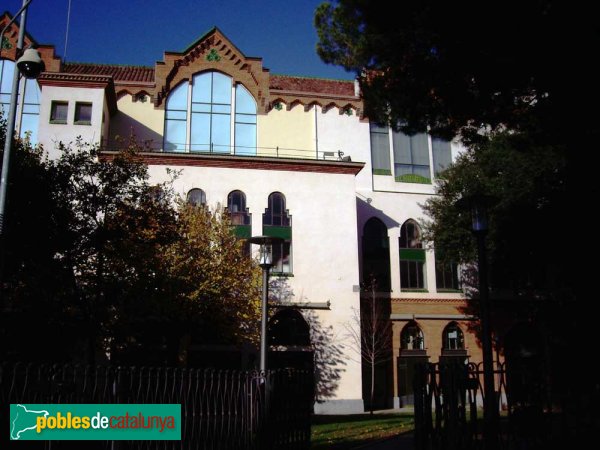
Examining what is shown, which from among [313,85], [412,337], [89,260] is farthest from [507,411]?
[313,85]

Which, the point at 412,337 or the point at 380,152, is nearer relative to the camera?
the point at 412,337

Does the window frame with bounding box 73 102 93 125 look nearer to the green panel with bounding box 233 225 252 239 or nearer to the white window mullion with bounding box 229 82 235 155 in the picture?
the white window mullion with bounding box 229 82 235 155

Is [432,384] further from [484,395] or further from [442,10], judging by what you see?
[442,10]

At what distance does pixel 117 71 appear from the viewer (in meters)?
31.6

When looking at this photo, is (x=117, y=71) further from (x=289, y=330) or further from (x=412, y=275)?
(x=412, y=275)

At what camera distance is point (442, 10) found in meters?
9.92

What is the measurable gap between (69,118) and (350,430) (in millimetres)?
18206

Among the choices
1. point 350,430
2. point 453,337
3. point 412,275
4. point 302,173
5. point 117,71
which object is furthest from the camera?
point 117,71

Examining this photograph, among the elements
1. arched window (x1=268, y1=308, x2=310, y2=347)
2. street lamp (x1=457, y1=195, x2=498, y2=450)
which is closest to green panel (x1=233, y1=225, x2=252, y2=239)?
arched window (x1=268, y1=308, x2=310, y2=347)

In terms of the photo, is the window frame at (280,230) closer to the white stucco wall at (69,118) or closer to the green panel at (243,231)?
the green panel at (243,231)

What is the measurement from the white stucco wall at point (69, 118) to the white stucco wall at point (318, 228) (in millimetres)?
3571

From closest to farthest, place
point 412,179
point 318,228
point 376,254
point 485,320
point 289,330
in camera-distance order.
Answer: point 485,320 → point 289,330 → point 318,228 → point 376,254 → point 412,179

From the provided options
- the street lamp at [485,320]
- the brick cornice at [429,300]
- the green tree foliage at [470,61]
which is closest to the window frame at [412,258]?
the brick cornice at [429,300]

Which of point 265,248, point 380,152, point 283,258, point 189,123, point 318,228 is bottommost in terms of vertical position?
point 265,248
